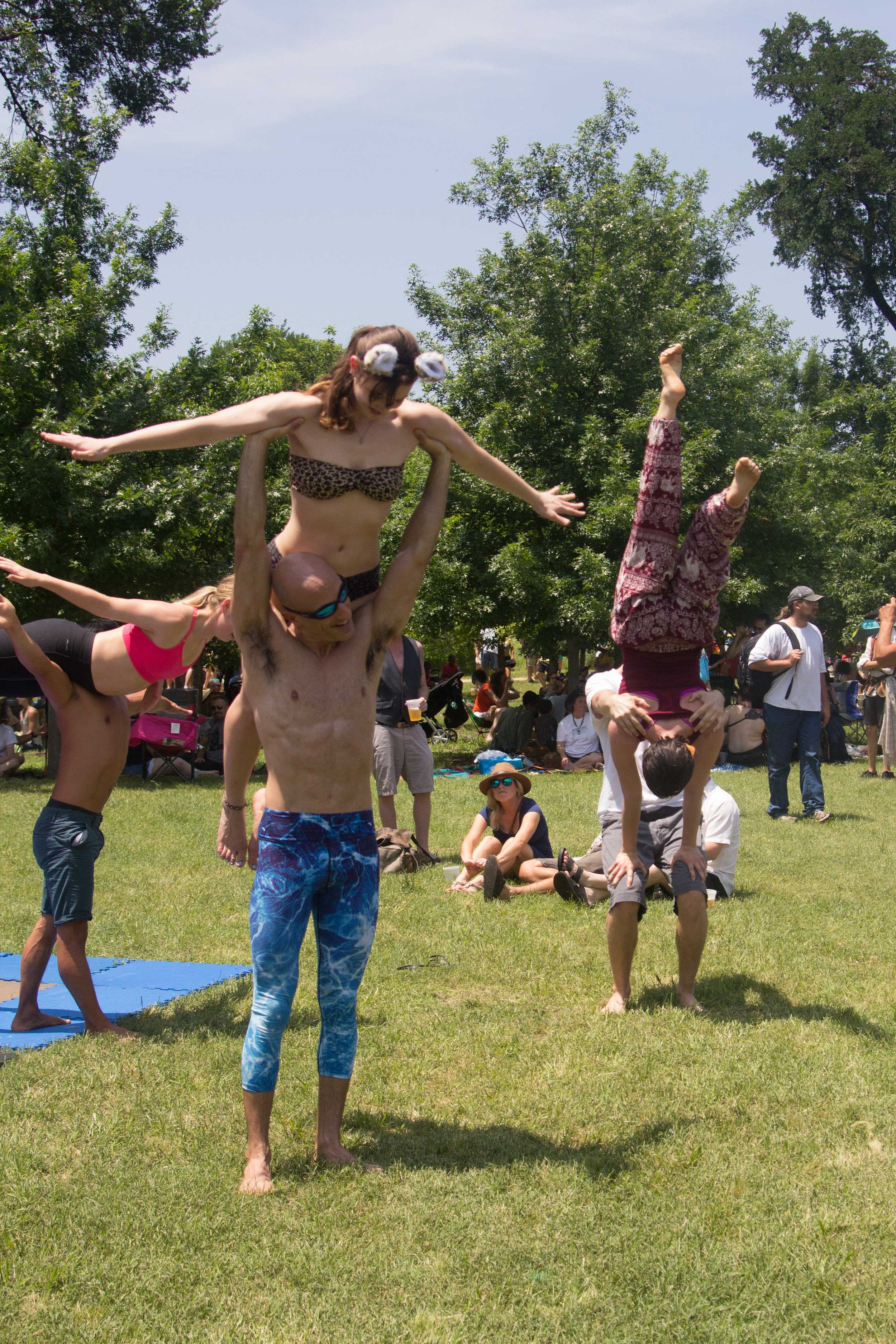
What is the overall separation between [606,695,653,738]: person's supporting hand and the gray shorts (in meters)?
0.90

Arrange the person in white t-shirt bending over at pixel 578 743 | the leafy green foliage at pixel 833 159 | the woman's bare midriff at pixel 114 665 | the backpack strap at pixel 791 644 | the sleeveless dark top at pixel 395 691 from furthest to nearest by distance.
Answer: the leafy green foliage at pixel 833 159 < the person in white t-shirt bending over at pixel 578 743 < the backpack strap at pixel 791 644 < the sleeveless dark top at pixel 395 691 < the woman's bare midriff at pixel 114 665

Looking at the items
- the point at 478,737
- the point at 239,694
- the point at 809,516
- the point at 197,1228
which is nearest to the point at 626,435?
the point at 809,516

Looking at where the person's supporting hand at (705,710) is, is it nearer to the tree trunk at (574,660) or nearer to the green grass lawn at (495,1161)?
the green grass lawn at (495,1161)

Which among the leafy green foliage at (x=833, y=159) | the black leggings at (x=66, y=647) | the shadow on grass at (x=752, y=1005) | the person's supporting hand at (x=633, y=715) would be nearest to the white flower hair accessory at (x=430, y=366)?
the person's supporting hand at (x=633, y=715)

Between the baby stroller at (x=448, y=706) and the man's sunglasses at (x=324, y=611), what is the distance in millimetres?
18863

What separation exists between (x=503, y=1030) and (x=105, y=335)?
14338 mm

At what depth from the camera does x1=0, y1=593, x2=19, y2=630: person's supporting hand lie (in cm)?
509

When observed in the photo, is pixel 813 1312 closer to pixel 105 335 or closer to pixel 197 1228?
pixel 197 1228

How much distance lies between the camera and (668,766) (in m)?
5.18

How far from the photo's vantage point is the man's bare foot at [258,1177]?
3828 mm

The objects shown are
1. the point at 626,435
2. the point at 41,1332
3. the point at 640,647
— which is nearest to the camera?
the point at 41,1332

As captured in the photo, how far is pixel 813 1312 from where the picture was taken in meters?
3.16

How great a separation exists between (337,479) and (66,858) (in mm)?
2728

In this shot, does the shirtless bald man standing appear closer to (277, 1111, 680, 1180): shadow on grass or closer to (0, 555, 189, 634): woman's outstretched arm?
(277, 1111, 680, 1180): shadow on grass
